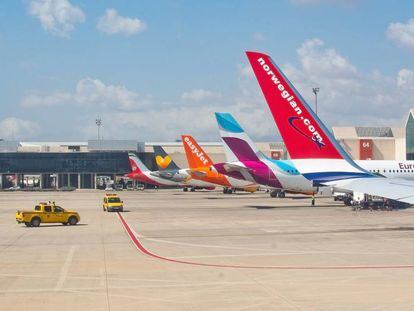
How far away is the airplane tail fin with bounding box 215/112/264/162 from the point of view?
7725cm

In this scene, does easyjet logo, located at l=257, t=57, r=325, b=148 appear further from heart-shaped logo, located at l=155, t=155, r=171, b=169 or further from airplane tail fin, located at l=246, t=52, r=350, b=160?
heart-shaped logo, located at l=155, t=155, r=171, b=169

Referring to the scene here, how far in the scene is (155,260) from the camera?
3006cm

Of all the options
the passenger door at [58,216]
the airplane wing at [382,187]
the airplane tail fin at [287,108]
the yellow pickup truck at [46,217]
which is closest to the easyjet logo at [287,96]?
the airplane tail fin at [287,108]

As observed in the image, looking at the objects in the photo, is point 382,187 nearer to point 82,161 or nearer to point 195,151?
point 195,151

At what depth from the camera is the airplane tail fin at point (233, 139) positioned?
253ft

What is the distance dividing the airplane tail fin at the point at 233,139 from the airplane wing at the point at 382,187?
36444mm

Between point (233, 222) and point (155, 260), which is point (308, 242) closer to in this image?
point (155, 260)

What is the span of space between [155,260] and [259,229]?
54.8ft

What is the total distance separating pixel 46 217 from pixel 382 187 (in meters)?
28.3

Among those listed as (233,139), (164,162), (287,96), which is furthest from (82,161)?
(287,96)

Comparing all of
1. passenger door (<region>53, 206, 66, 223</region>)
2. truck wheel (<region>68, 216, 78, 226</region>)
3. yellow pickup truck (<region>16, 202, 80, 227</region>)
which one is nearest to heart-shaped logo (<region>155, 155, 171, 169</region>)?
yellow pickup truck (<region>16, 202, 80, 227</region>)

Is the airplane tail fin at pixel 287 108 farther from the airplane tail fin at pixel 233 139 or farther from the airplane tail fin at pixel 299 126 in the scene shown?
the airplane tail fin at pixel 233 139

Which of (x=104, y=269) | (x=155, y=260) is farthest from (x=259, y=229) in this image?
(x=104, y=269)

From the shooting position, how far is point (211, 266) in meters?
28.0
